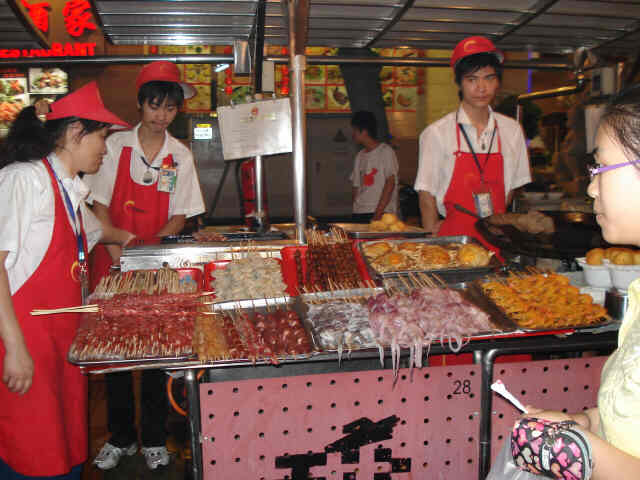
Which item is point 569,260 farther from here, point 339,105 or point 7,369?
point 339,105

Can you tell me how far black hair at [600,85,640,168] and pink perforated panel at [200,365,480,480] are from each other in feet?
4.82

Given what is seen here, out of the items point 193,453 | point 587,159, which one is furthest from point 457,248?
point 587,159

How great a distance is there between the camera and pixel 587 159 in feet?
20.2

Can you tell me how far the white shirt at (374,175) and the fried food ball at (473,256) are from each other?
3.79 m

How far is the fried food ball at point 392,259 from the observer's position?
299cm

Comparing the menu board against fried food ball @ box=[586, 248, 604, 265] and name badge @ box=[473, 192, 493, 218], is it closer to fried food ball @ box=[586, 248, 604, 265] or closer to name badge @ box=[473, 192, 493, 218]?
name badge @ box=[473, 192, 493, 218]

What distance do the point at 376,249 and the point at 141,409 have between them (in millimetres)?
1899

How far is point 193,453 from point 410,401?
1007 millimetres

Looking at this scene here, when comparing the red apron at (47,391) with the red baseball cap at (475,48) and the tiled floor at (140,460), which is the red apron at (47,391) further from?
the red baseball cap at (475,48)

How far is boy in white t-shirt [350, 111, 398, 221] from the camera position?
22.3 feet

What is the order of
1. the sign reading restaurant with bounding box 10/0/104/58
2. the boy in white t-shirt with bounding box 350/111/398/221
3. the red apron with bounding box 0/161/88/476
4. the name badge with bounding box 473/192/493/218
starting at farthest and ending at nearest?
the sign reading restaurant with bounding box 10/0/104/58 → the boy in white t-shirt with bounding box 350/111/398/221 → the name badge with bounding box 473/192/493/218 → the red apron with bounding box 0/161/88/476

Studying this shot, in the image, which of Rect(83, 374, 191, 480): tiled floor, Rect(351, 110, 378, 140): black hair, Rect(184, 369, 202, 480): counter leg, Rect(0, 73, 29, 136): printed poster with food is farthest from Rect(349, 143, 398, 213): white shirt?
Rect(0, 73, 29, 136): printed poster with food

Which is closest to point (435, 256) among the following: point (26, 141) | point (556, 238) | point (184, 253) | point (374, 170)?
point (556, 238)

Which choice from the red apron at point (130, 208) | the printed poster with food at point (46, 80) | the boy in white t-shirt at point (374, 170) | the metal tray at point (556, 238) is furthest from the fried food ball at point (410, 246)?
the printed poster with food at point (46, 80)
